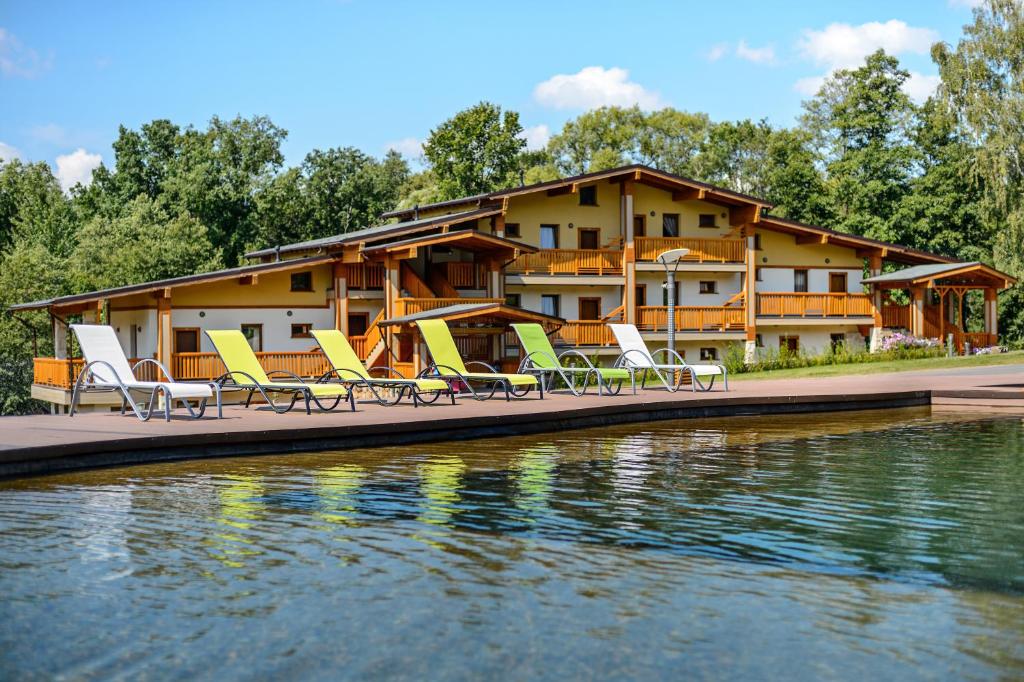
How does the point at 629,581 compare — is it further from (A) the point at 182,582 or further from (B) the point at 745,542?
(A) the point at 182,582

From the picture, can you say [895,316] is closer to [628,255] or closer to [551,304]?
[628,255]

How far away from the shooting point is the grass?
3166 cm

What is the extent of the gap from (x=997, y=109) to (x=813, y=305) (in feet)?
39.8

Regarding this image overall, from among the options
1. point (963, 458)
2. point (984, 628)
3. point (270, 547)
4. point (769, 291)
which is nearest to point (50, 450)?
point (270, 547)

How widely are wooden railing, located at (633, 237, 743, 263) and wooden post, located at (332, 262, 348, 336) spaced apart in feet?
36.2

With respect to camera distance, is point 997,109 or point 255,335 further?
point 997,109

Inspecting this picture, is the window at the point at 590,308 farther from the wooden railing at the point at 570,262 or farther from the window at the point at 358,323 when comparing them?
the window at the point at 358,323

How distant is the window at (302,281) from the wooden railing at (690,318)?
1139 cm

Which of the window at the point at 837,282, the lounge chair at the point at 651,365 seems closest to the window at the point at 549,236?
the window at the point at 837,282

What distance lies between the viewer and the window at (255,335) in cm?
3231

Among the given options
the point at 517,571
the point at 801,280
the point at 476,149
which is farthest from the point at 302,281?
the point at 517,571

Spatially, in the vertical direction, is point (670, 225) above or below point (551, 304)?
above

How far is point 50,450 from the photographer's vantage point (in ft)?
37.0

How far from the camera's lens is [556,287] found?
38.2 metres
